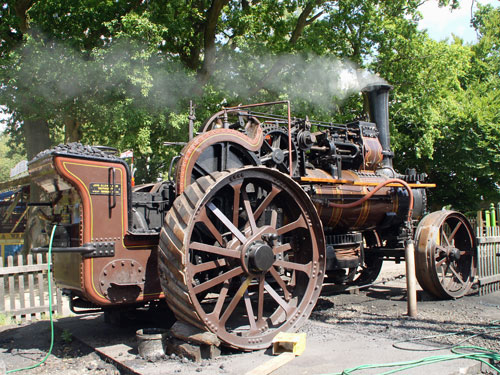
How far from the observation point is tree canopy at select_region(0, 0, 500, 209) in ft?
35.5

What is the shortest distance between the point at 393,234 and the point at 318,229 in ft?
11.2

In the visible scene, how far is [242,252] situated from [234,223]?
374mm

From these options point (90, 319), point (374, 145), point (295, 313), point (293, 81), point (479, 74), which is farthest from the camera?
point (479, 74)

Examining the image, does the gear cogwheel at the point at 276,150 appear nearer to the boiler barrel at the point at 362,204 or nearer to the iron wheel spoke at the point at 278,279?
the boiler barrel at the point at 362,204

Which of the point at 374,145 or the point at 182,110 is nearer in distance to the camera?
the point at 374,145

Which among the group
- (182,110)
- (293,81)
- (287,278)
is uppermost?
(293,81)

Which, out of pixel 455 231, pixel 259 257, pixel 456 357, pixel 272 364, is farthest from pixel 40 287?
pixel 455 231

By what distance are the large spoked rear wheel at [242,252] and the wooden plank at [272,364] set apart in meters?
0.37

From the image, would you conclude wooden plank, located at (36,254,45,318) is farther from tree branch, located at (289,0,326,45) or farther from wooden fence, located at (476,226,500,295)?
tree branch, located at (289,0,326,45)

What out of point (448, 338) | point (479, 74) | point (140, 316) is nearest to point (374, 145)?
point (448, 338)

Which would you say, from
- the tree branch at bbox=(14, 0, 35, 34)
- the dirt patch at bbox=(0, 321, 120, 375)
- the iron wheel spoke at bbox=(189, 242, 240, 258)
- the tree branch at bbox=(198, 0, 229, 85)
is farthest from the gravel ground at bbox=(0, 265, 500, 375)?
the tree branch at bbox=(14, 0, 35, 34)

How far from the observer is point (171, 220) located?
4438 mm

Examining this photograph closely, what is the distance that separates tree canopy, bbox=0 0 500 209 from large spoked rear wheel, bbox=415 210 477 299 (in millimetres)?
5772

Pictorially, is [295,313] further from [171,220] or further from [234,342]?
[171,220]
